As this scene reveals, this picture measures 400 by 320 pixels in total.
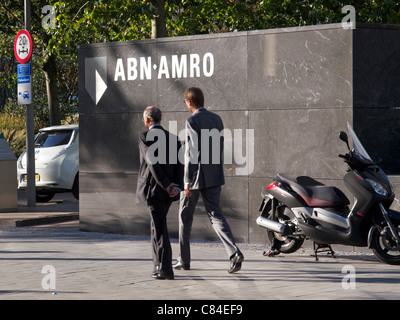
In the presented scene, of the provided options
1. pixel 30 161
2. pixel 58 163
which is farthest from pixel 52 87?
pixel 30 161

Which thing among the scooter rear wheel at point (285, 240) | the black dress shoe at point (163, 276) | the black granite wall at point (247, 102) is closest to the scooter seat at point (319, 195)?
the scooter rear wheel at point (285, 240)

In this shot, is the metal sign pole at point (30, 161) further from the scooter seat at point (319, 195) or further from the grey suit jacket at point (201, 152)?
the grey suit jacket at point (201, 152)

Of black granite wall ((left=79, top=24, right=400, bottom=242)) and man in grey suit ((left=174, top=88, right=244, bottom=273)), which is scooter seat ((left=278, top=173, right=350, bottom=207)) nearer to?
black granite wall ((left=79, top=24, right=400, bottom=242))

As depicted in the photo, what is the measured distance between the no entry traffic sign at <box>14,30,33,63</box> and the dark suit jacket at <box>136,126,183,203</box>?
837cm

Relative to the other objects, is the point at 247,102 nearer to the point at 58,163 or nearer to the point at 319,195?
the point at 319,195

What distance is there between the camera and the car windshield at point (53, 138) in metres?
17.3

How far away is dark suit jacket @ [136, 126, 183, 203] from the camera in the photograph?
25.9ft

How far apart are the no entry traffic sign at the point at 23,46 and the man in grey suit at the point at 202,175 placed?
808 centimetres

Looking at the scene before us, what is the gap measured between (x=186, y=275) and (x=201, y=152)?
124cm

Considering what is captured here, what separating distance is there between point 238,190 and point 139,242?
1491 millimetres

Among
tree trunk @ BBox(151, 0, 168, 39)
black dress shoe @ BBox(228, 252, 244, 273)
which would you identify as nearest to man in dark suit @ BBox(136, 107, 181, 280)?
black dress shoe @ BBox(228, 252, 244, 273)
